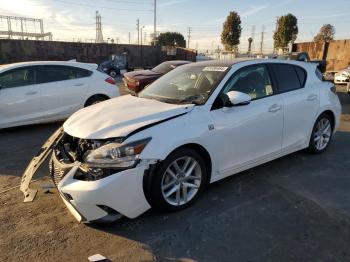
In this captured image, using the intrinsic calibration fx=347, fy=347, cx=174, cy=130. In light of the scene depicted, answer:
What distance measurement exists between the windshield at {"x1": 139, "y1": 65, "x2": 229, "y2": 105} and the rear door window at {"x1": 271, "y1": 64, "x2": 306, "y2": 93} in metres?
0.91

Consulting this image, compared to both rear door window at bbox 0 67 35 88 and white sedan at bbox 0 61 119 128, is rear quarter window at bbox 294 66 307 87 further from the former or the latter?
rear door window at bbox 0 67 35 88

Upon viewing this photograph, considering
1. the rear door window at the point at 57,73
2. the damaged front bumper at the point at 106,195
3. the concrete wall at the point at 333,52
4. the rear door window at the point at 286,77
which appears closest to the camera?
the damaged front bumper at the point at 106,195

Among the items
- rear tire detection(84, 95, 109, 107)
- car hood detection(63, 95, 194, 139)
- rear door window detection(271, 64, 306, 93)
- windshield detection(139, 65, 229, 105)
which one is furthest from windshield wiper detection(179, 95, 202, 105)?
rear tire detection(84, 95, 109, 107)

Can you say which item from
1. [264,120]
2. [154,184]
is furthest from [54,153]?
[264,120]

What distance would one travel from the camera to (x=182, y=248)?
10.00ft

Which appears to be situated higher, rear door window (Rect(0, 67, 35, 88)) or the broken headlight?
rear door window (Rect(0, 67, 35, 88))

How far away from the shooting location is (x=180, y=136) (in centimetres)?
348

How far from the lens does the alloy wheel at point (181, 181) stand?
355 centimetres

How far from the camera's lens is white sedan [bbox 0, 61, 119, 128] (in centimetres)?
720

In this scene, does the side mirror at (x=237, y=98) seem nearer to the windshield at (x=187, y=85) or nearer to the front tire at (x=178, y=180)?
the windshield at (x=187, y=85)

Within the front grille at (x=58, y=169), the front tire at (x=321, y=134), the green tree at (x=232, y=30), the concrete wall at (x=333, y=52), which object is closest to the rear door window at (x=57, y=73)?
the front grille at (x=58, y=169)

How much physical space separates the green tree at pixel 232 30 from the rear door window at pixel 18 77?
51410 millimetres

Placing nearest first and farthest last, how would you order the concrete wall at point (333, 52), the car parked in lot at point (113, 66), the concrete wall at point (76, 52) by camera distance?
the concrete wall at point (333, 52) < the car parked in lot at point (113, 66) < the concrete wall at point (76, 52)

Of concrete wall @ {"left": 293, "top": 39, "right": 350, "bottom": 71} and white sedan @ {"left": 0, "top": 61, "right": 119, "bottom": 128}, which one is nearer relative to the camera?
white sedan @ {"left": 0, "top": 61, "right": 119, "bottom": 128}
